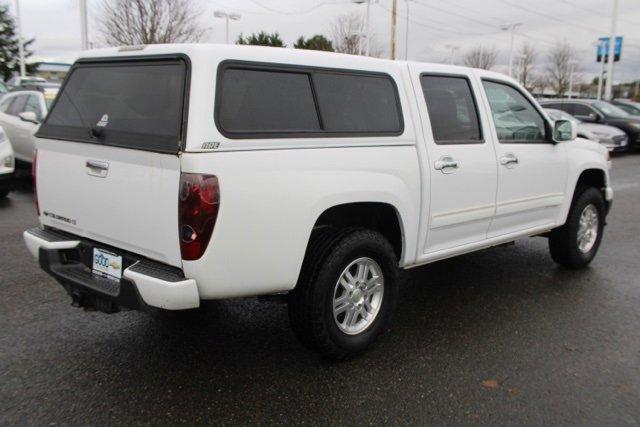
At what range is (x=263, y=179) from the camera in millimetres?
2961

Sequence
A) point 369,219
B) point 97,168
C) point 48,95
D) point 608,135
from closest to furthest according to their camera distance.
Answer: point 97,168 → point 369,219 → point 48,95 → point 608,135

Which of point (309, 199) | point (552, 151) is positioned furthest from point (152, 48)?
point (552, 151)

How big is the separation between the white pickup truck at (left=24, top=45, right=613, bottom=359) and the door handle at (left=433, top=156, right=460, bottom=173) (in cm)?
1

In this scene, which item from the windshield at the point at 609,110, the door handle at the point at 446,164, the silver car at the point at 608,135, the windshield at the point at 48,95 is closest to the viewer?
the door handle at the point at 446,164

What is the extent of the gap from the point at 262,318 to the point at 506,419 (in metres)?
1.89

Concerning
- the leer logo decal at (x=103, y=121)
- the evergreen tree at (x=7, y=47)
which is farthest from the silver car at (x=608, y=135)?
the evergreen tree at (x=7, y=47)

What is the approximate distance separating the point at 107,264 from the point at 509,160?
3.04 m

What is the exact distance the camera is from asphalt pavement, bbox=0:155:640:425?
9.89 ft

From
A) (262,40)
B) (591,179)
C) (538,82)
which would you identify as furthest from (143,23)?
(538,82)

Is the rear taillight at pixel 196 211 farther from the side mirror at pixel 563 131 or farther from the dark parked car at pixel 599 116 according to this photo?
the dark parked car at pixel 599 116

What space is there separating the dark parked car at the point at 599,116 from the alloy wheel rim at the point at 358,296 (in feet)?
52.3

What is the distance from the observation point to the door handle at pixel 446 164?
155 inches

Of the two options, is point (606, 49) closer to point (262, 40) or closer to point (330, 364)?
point (262, 40)

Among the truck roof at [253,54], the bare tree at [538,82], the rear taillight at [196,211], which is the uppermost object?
the bare tree at [538,82]
